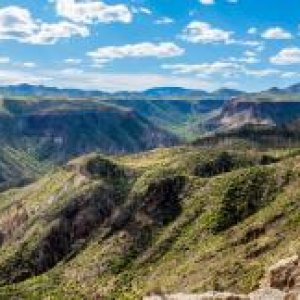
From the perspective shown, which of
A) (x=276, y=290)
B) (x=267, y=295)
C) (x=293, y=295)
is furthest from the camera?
(x=276, y=290)

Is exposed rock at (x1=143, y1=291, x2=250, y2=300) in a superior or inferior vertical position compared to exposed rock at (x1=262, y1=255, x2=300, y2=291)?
superior

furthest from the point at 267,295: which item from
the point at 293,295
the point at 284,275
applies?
the point at 284,275

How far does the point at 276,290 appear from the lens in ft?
280

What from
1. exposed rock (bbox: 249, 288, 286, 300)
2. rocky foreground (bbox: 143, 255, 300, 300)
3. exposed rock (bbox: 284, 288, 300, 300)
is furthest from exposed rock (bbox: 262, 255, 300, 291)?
exposed rock (bbox: 284, 288, 300, 300)

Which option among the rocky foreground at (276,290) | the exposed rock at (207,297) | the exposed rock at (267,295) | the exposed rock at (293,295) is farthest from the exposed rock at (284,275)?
the exposed rock at (207,297)

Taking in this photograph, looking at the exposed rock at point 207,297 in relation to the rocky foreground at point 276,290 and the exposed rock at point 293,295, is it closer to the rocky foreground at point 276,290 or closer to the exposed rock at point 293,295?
the rocky foreground at point 276,290

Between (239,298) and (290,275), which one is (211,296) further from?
(290,275)

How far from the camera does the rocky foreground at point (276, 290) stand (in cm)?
8044

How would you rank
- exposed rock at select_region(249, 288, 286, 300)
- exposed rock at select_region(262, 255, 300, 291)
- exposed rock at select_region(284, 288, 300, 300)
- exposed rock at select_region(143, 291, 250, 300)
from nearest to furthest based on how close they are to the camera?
exposed rock at select_region(284, 288, 300, 300) < exposed rock at select_region(143, 291, 250, 300) < exposed rock at select_region(249, 288, 286, 300) < exposed rock at select_region(262, 255, 300, 291)

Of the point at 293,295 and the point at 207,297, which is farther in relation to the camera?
the point at 207,297

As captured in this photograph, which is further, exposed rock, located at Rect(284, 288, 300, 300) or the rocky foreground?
the rocky foreground

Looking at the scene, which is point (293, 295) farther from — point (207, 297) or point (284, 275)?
point (284, 275)

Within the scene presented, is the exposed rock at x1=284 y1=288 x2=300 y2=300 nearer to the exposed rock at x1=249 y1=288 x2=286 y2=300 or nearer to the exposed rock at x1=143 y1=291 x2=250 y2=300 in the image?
the exposed rock at x1=249 y1=288 x2=286 y2=300

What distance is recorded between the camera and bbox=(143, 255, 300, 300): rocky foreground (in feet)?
264
